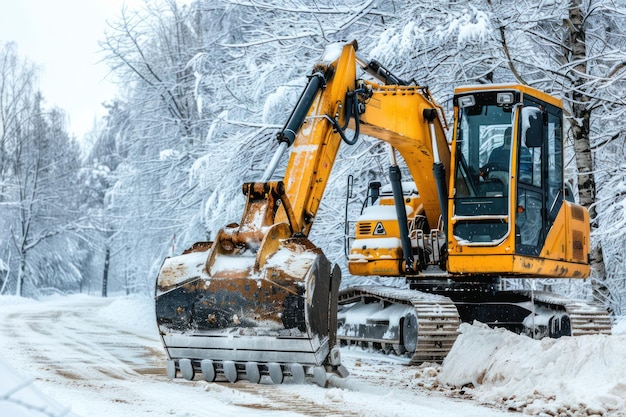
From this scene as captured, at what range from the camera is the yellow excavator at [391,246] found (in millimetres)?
6016

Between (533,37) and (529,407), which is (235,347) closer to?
(529,407)

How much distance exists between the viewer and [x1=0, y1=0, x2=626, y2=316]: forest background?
11484 mm

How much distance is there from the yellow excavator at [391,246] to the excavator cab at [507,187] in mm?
14

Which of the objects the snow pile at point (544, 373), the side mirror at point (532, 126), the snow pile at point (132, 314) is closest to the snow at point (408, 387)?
the snow pile at point (544, 373)

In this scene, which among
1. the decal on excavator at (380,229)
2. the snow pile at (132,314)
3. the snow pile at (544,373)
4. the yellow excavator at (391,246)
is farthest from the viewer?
the snow pile at (132,314)

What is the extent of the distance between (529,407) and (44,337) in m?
8.37

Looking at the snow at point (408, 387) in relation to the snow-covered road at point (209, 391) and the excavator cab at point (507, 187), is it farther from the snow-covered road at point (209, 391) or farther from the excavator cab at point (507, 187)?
the excavator cab at point (507, 187)

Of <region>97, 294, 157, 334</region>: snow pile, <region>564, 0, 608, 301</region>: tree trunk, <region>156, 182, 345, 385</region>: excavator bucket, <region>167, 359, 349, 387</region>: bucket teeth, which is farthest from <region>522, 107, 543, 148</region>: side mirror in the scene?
<region>97, 294, 157, 334</region>: snow pile

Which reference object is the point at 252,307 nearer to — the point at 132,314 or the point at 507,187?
the point at 507,187

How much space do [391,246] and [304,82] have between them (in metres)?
4.49

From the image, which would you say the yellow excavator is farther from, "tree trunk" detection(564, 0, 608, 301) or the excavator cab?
"tree trunk" detection(564, 0, 608, 301)

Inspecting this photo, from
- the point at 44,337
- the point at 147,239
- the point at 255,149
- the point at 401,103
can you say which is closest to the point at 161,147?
the point at 147,239

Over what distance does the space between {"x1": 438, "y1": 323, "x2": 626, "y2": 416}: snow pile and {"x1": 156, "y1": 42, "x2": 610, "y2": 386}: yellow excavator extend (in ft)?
3.61

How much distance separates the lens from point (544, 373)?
20.8ft
